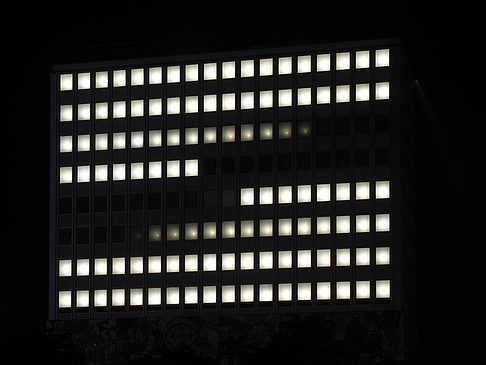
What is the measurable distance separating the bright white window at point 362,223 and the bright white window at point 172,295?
19.3 m

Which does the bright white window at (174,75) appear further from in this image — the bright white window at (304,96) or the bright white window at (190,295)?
the bright white window at (190,295)

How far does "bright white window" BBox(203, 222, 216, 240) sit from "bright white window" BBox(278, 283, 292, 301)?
8.67 m

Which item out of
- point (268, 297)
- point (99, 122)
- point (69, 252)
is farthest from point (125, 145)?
point (268, 297)

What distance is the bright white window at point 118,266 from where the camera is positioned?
12190 centimetres

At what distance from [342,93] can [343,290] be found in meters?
19.2

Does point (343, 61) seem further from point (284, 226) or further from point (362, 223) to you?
point (284, 226)

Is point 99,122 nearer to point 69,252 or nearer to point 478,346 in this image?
point 69,252

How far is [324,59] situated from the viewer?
390ft

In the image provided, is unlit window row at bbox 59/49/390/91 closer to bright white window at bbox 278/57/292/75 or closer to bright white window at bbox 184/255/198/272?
bright white window at bbox 278/57/292/75

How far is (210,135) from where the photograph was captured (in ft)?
398

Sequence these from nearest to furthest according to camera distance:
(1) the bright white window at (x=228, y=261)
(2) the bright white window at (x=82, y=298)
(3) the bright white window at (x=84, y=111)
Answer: (1) the bright white window at (x=228, y=261)
(2) the bright white window at (x=82, y=298)
(3) the bright white window at (x=84, y=111)

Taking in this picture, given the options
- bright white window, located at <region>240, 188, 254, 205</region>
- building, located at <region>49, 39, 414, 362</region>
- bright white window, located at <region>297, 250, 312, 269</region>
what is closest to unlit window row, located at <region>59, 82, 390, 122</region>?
building, located at <region>49, 39, 414, 362</region>

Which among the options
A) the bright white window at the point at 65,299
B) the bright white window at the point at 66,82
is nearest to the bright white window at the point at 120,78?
the bright white window at the point at 66,82

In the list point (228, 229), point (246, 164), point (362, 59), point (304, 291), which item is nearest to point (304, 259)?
point (304, 291)
